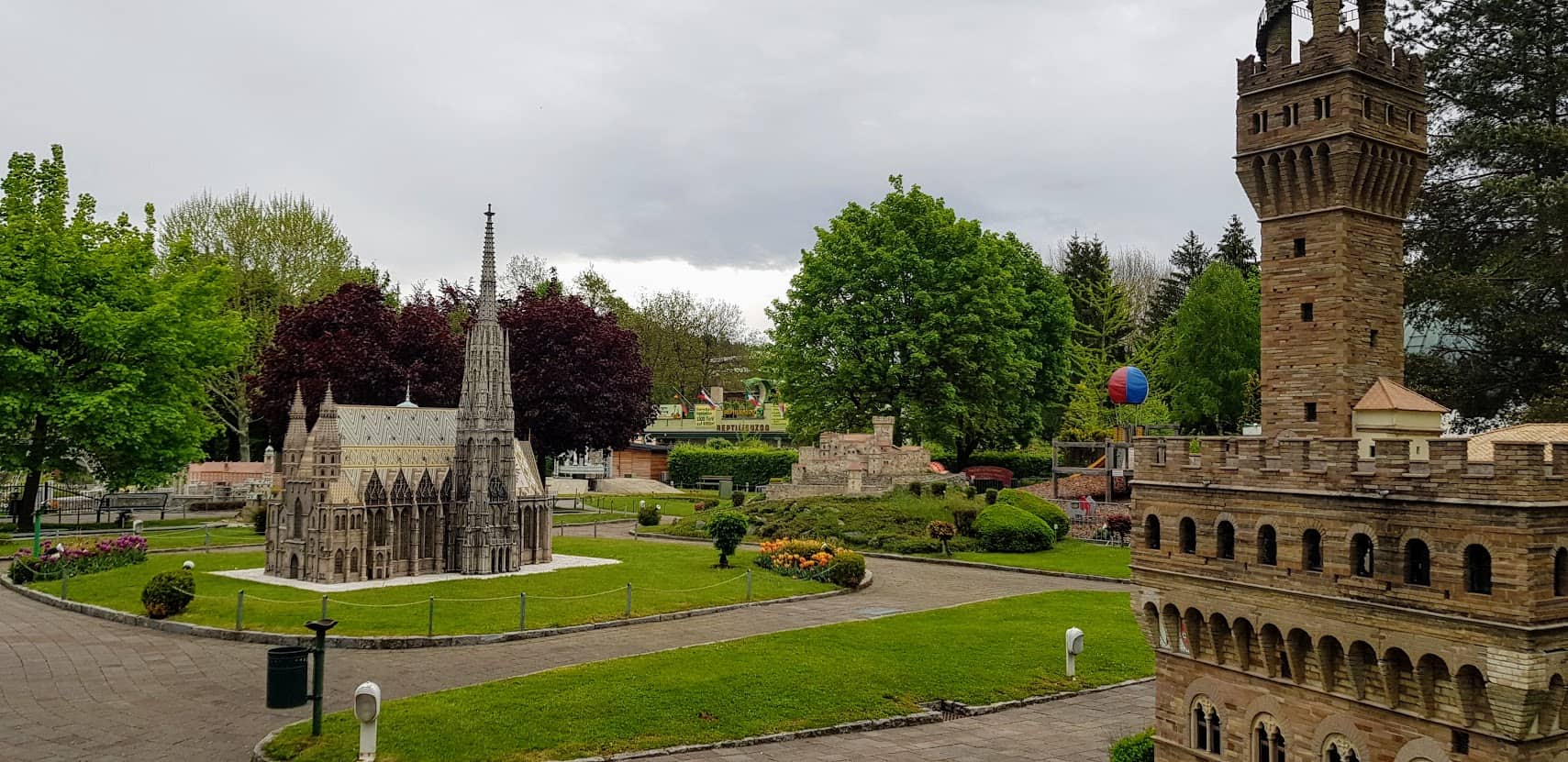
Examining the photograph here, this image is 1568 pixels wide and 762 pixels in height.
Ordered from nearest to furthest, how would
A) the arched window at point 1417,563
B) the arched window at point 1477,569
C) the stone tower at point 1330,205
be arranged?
the arched window at point 1477,569 → the arched window at point 1417,563 → the stone tower at point 1330,205

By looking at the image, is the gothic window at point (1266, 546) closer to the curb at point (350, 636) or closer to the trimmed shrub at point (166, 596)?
the curb at point (350, 636)

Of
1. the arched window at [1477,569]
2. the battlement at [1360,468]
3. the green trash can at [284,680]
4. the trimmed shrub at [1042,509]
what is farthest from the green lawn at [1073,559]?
the green trash can at [284,680]

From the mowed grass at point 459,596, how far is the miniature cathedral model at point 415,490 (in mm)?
1668

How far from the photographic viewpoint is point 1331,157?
17.6m

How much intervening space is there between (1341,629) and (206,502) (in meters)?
56.3

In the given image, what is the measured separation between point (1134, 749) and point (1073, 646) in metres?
4.94

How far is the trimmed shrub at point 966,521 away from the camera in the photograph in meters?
44.5

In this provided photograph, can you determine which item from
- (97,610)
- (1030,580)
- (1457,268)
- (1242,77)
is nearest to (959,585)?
(1030,580)

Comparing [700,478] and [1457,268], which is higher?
[1457,268]

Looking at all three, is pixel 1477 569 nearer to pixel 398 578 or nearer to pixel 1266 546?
pixel 1266 546

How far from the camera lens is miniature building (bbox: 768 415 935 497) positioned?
51312 millimetres

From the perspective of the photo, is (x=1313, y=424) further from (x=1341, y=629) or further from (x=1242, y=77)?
(x=1242, y=77)

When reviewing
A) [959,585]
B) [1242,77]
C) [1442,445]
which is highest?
[1242,77]

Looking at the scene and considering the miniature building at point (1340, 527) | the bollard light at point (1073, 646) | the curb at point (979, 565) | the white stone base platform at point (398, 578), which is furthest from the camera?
the curb at point (979, 565)
